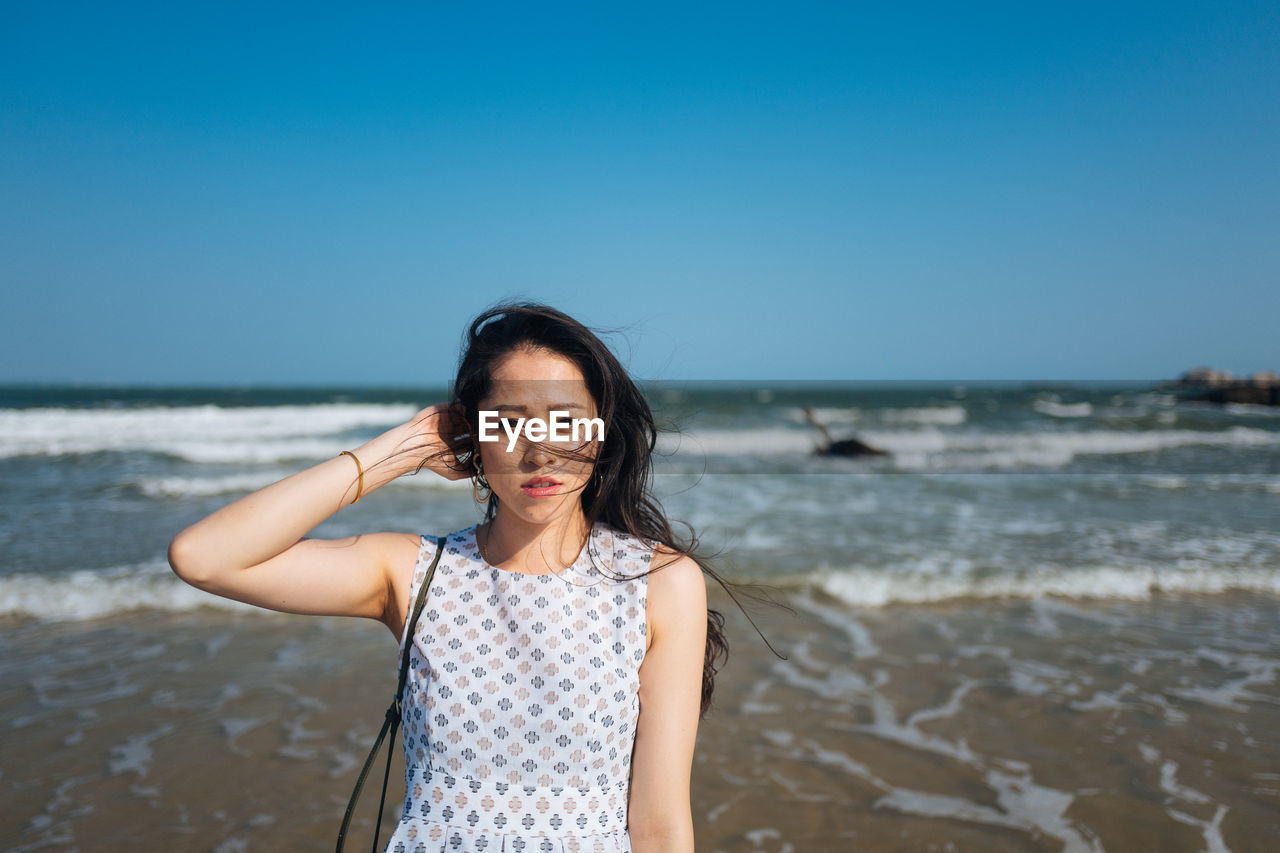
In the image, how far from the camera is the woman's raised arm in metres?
1.78

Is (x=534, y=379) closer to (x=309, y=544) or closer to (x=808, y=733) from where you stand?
(x=309, y=544)

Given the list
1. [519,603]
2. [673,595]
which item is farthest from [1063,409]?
[519,603]

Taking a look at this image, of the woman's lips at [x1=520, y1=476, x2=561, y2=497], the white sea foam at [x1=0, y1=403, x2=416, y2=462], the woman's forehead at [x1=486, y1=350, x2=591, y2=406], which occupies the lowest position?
the white sea foam at [x1=0, y1=403, x2=416, y2=462]

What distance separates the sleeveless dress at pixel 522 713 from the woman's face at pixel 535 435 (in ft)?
0.75

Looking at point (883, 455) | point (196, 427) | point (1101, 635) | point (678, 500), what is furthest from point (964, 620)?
point (196, 427)

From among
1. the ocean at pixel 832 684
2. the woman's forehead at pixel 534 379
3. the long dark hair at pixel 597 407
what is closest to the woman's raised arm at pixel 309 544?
the long dark hair at pixel 597 407

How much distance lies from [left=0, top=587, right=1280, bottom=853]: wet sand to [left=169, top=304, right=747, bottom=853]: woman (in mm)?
1885

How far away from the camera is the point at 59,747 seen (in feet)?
13.3

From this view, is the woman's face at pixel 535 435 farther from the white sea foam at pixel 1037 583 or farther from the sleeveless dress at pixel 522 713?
the white sea foam at pixel 1037 583

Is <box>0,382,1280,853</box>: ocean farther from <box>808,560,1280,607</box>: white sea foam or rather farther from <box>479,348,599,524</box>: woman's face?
<box>479,348,599,524</box>: woman's face

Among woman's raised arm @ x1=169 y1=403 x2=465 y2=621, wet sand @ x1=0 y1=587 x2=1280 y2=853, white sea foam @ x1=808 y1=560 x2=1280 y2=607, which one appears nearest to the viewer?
woman's raised arm @ x1=169 y1=403 x2=465 y2=621

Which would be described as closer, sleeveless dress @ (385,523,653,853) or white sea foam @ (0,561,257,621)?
sleeveless dress @ (385,523,653,853)

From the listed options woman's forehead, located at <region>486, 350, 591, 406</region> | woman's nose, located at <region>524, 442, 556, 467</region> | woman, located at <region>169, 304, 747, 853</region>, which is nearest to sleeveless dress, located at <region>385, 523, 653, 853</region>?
woman, located at <region>169, 304, 747, 853</region>

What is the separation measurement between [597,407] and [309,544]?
84cm
